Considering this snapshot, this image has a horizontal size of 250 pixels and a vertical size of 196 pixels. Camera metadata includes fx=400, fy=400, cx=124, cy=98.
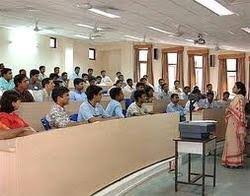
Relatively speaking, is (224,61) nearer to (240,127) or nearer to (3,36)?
(3,36)

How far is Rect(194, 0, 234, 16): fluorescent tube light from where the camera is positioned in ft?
19.7

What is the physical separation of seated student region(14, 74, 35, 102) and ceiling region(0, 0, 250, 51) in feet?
5.90

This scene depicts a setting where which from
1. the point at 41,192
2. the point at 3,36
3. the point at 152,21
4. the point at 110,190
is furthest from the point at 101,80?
the point at 41,192

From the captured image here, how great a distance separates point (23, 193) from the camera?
295 cm

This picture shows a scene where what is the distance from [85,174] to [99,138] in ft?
1.44

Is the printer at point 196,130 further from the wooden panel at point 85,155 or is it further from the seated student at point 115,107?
the seated student at point 115,107

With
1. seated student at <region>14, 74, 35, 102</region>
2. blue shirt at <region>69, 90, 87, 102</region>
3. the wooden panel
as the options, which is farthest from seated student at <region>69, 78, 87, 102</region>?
the wooden panel

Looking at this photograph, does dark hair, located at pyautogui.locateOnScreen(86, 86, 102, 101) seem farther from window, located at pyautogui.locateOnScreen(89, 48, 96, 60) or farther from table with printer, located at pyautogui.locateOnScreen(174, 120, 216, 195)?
window, located at pyautogui.locateOnScreen(89, 48, 96, 60)

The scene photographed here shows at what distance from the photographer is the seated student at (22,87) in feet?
18.5

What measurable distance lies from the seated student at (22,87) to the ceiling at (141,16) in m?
1.80

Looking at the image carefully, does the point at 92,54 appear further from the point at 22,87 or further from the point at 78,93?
the point at 22,87

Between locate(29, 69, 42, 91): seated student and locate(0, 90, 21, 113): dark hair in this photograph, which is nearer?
locate(0, 90, 21, 113): dark hair

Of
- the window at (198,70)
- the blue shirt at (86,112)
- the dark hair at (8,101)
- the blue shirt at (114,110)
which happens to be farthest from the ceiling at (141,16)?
the window at (198,70)

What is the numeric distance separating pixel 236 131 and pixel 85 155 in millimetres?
3058
